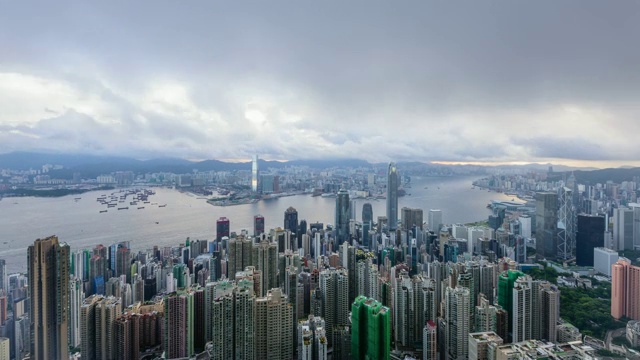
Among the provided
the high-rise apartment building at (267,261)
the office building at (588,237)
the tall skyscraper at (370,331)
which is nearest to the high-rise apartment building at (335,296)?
the tall skyscraper at (370,331)

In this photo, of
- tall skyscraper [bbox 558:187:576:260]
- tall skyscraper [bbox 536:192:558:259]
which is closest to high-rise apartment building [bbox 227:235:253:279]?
tall skyscraper [bbox 536:192:558:259]

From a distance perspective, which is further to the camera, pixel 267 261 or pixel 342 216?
pixel 342 216

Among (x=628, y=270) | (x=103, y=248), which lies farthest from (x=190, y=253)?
(x=628, y=270)

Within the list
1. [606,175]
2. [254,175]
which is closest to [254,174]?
[254,175]

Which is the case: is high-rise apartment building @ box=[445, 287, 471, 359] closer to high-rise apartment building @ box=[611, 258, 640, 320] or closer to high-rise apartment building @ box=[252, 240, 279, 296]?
high-rise apartment building @ box=[611, 258, 640, 320]

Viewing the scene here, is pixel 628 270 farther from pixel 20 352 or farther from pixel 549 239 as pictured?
pixel 20 352

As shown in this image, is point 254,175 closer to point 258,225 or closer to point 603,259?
point 258,225

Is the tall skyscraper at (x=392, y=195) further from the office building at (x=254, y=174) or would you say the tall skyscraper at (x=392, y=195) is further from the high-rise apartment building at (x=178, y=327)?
the high-rise apartment building at (x=178, y=327)
